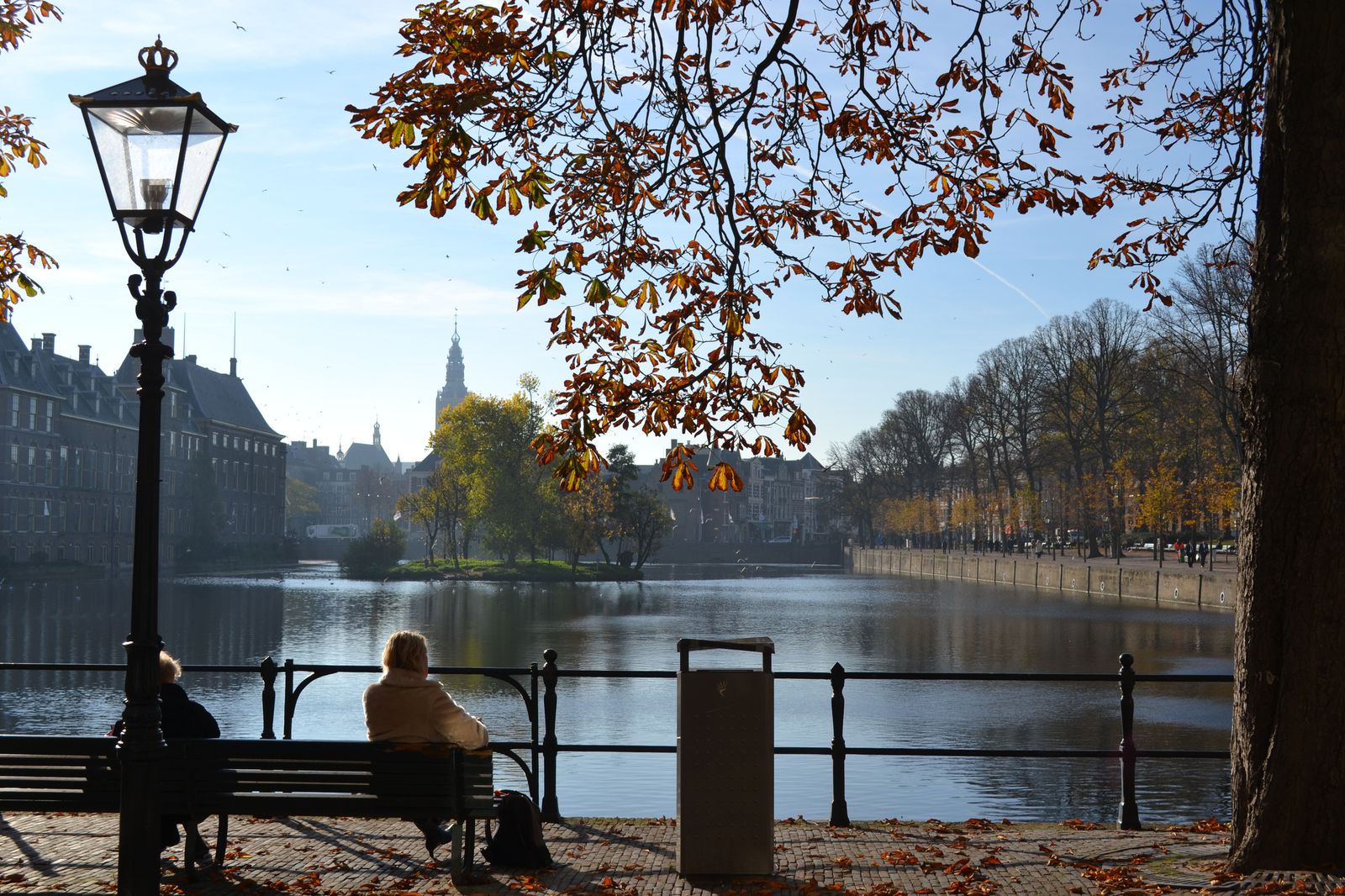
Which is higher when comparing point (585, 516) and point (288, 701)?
point (585, 516)

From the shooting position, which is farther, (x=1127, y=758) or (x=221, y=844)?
(x=1127, y=758)

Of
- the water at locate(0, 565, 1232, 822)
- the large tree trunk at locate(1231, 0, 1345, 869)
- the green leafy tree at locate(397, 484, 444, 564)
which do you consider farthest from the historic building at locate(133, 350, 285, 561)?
the large tree trunk at locate(1231, 0, 1345, 869)

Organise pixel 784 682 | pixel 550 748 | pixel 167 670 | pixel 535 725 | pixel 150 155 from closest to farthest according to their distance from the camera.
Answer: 1. pixel 150 155
2. pixel 167 670
3. pixel 550 748
4. pixel 535 725
5. pixel 784 682

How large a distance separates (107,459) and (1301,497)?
8550cm

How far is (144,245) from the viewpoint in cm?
621

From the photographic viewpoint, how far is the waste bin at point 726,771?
22.9 feet

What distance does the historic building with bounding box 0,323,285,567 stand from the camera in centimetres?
7244

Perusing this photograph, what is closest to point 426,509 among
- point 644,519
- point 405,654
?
point 644,519

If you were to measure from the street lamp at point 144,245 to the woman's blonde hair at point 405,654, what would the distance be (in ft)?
4.42

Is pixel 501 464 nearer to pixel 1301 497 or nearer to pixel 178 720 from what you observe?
pixel 178 720

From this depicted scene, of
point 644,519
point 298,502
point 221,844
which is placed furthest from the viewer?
point 298,502

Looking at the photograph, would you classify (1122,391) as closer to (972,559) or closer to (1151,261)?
(972,559)

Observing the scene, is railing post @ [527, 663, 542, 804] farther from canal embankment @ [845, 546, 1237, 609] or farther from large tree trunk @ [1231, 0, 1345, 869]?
canal embankment @ [845, 546, 1237, 609]

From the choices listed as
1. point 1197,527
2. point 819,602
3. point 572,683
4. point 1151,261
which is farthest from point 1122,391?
point 1151,261
